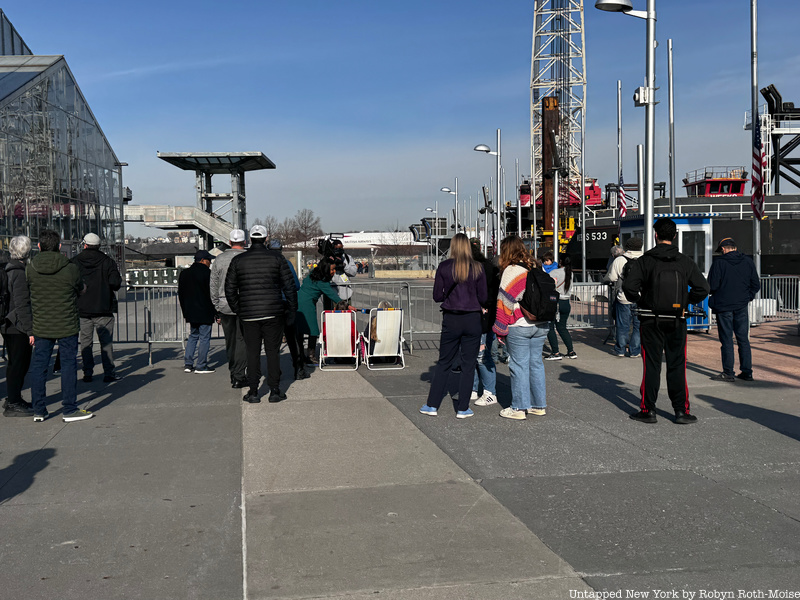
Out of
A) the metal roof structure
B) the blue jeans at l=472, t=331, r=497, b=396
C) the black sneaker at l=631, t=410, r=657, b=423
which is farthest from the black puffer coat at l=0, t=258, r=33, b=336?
the metal roof structure

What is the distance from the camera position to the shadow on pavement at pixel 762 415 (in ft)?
22.9

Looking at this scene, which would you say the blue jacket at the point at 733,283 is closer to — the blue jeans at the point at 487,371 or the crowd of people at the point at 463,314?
the crowd of people at the point at 463,314

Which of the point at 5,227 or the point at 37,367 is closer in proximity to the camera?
the point at 37,367

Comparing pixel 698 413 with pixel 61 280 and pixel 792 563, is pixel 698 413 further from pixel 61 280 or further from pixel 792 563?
pixel 61 280

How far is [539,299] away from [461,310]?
0.76 m

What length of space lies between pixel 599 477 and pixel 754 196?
12013 mm

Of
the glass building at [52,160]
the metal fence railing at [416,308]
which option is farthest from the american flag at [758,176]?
the glass building at [52,160]

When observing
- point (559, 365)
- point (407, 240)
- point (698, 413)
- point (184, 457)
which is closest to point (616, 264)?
point (559, 365)

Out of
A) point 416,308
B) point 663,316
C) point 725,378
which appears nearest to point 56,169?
point 416,308

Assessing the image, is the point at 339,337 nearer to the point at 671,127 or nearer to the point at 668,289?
the point at 668,289

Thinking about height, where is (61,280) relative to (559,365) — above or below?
above

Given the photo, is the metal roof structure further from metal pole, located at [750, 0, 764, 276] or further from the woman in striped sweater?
the woman in striped sweater

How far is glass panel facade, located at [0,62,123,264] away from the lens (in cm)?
1981

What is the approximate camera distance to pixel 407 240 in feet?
391
